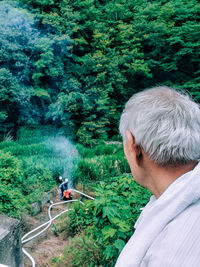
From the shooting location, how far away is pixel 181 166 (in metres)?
0.72

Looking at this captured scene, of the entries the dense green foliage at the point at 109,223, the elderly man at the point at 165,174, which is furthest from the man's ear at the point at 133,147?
the dense green foliage at the point at 109,223

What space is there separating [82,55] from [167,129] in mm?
15613

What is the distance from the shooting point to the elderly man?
1.74 feet

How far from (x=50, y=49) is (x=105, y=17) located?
6.83m

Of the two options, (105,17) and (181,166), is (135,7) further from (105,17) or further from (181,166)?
(181,166)

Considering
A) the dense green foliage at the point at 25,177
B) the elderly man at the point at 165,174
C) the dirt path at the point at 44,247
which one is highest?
the elderly man at the point at 165,174

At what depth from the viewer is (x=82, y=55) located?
1498cm

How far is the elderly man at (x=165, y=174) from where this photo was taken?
532 mm

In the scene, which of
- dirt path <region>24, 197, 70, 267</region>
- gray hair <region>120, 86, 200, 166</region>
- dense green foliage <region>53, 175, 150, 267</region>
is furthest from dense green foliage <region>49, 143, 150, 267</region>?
gray hair <region>120, 86, 200, 166</region>

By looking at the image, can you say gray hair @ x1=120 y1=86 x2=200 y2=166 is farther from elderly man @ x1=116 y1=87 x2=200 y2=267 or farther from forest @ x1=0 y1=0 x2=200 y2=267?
forest @ x1=0 y1=0 x2=200 y2=267

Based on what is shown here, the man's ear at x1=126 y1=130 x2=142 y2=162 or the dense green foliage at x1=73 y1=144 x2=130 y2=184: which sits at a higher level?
the man's ear at x1=126 y1=130 x2=142 y2=162

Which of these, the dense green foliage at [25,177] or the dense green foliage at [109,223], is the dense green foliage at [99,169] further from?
the dense green foliage at [109,223]

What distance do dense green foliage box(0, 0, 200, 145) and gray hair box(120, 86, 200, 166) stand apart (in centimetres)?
1201

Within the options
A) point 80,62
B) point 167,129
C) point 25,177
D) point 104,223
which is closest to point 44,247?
point 104,223
